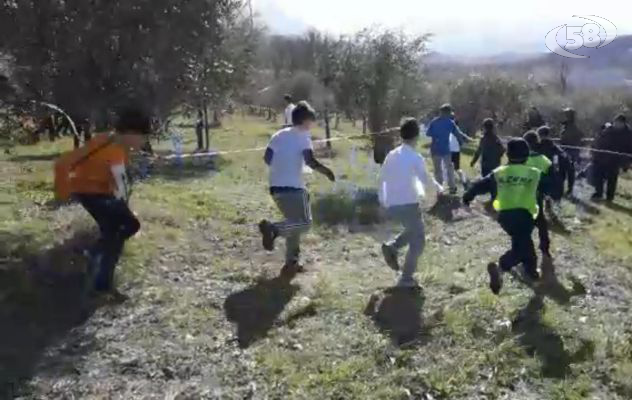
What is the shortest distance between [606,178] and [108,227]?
11.2 metres

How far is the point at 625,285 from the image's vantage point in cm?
859

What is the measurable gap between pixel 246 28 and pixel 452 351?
6.17 m

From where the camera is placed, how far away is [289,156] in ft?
25.1

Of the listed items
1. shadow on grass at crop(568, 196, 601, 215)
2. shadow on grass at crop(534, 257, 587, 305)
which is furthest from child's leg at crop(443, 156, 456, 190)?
shadow on grass at crop(534, 257, 587, 305)

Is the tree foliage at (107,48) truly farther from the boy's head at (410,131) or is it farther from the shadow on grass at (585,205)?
the shadow on grass at (585,205)

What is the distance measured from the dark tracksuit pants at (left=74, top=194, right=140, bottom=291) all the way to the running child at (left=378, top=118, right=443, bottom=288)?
92.0 inches

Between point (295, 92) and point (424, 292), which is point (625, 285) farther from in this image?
point (295, 92)

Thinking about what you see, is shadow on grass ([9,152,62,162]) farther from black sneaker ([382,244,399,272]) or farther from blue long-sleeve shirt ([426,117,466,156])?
black sneaker ([382,244,399,272])

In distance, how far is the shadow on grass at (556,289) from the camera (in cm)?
771

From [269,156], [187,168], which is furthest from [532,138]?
[187,168]

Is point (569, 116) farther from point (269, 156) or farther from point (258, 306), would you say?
point (258, 306)

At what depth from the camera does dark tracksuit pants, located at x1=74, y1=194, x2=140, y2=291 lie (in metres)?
6.80

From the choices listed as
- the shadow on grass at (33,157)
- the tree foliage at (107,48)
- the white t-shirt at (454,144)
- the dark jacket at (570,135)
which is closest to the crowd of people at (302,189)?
the tree foliage at (107,48)

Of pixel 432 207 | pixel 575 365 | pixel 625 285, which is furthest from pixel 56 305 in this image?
pixel 432 207
